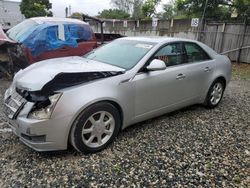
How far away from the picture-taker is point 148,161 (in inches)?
122

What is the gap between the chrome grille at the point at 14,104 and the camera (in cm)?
295

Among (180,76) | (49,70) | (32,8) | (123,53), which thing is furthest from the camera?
(32,8)

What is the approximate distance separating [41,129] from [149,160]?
1.31 m

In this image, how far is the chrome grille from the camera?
9.68 ft

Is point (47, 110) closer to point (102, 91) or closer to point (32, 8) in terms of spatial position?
point (102, 91)

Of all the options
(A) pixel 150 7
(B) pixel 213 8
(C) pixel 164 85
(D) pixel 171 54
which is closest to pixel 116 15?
(A) pixel 150 7

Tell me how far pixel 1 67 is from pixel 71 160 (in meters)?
4.65

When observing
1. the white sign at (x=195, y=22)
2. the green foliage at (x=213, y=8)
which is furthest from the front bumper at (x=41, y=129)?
the green foliage at (x=213, y=8)

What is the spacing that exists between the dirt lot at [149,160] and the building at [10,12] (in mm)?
38419

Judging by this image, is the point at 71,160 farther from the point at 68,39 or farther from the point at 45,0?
the point at 45,0

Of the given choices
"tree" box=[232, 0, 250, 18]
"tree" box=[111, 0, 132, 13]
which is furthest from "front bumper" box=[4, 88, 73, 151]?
"tree" box=[111, 0, 132, 13]

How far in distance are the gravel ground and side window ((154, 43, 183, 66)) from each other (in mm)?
1010

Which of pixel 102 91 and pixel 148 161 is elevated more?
pixel 102 91

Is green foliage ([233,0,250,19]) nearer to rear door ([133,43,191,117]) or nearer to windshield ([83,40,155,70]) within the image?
rear door ([133,43,191,117])
